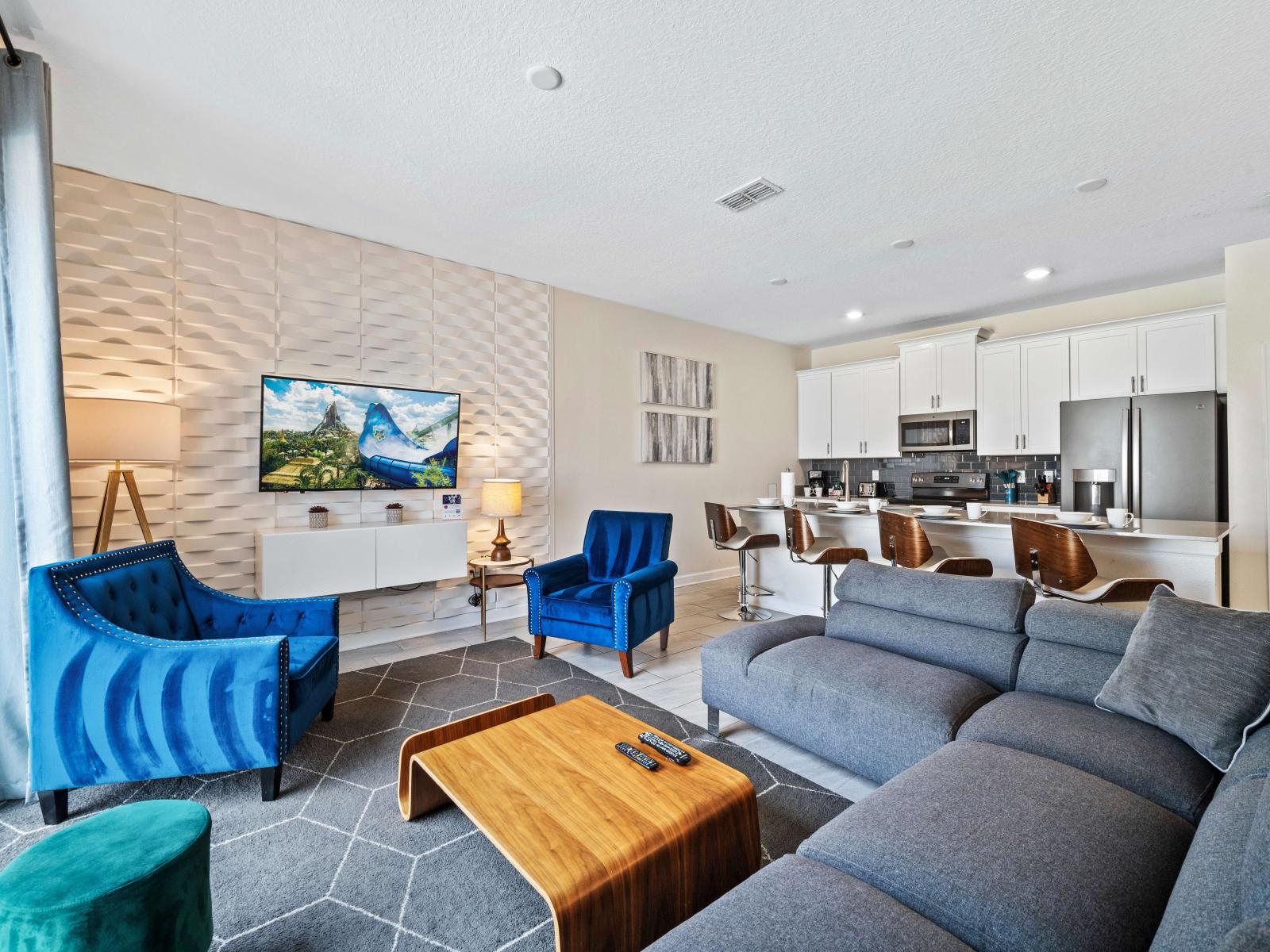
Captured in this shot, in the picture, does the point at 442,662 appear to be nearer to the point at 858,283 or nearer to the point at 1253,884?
the point at 1253,884

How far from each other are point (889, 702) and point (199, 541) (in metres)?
3.80

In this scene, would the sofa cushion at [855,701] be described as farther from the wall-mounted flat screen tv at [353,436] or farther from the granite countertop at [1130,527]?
the wall-mounted flat screen tv at [353,436]

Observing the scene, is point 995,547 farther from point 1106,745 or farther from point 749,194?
point 749,194

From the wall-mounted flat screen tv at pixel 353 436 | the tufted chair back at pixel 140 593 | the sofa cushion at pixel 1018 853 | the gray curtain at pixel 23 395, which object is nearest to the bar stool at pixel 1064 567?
the sofa cushion at pixel 1018 853

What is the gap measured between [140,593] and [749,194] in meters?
3.52

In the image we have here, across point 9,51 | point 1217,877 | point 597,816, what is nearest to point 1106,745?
point 1217,877

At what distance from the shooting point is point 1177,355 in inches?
181

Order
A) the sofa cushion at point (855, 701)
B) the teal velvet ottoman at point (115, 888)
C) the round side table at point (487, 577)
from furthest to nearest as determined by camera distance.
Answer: the round side table at point (487, 577)
the sofa cushion at point (855, 701)
the teal velvet ottoman at point (115, 888)

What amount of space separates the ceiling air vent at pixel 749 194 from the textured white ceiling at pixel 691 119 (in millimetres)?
89

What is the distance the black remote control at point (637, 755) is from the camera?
66.8 inches

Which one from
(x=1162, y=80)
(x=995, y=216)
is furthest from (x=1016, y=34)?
(x=995, y=216)

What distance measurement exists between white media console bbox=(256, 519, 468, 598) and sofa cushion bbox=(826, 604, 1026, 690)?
2656 mm

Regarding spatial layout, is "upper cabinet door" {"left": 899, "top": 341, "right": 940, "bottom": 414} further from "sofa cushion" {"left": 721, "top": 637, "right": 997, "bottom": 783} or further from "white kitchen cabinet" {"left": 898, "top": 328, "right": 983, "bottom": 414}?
"sofa cushion" {"left": 721, "top": 637, "right": 997, "bottom": 783}

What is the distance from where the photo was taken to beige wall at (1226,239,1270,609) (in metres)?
3.84
